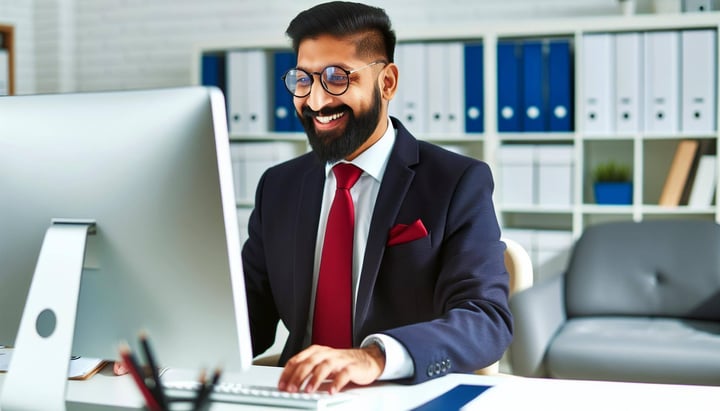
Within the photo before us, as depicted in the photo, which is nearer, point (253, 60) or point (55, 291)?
point (55, 291)

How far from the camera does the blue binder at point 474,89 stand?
12.5 feet

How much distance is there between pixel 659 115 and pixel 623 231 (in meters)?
0.50

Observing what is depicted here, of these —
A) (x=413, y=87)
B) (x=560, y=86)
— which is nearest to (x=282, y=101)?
(x=413, y=87)

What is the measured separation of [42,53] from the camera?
4.96m

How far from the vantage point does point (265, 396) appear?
124 cm

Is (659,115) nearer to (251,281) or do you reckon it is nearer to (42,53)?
(251,281)

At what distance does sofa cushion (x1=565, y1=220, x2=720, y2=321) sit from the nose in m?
2.25

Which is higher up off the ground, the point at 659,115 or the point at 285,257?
the point at 659,115

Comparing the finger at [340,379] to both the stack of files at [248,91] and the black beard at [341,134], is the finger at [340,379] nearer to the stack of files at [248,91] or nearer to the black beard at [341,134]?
the black beard at [341,134]

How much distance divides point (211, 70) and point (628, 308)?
220 centimetres

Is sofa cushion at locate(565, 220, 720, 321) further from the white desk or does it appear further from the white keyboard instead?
the white keyboard

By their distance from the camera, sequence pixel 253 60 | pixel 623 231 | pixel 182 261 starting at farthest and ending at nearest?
pixel 253 60 → pixel 623 231 → pixel 182 261

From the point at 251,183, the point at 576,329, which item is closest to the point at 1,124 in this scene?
the point at 576,329

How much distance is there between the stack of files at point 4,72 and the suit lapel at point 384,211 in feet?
11.8
